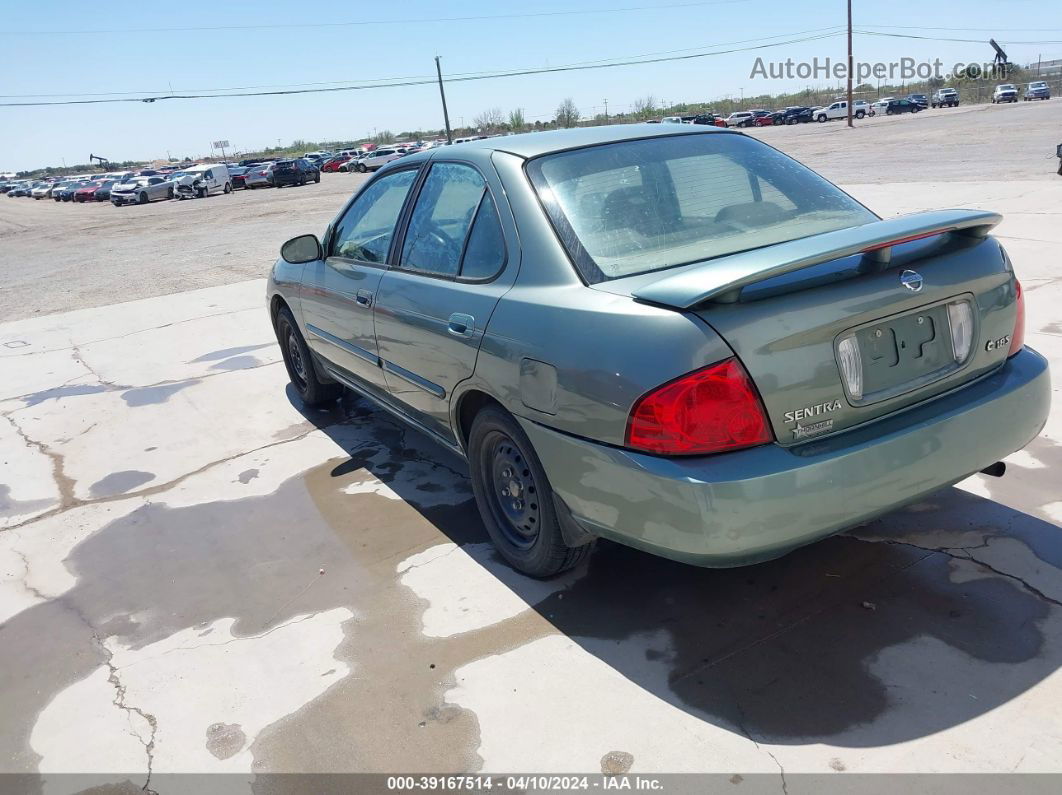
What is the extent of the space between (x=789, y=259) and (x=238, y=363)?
5.80 m

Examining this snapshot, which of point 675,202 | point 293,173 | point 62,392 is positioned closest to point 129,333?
point 62,392

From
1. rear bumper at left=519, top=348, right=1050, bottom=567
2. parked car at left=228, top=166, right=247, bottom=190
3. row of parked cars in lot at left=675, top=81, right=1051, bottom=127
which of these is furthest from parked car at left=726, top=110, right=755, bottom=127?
rear bumper at left=519, top=348, right=1050, bottom=567

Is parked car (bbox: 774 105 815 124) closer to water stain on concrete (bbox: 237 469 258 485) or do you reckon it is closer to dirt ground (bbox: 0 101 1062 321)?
dirt ground (bbox: 0 101 1062 321)

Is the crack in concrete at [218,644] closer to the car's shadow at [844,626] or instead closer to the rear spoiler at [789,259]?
the car's shadow at [844,626]

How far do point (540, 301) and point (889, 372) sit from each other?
3.81 ft

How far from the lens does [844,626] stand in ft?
9.53

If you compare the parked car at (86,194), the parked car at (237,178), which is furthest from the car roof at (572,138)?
the parked car at (86,194)

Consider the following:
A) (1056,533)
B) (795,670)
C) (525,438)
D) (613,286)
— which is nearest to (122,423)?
(525,438)

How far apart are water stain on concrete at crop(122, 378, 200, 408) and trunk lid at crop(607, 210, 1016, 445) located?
484 centimetres

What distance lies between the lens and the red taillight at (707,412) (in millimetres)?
2451

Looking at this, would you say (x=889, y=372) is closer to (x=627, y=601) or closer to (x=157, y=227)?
(x=627, y=601)

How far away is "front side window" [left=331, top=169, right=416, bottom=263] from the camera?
423 cm

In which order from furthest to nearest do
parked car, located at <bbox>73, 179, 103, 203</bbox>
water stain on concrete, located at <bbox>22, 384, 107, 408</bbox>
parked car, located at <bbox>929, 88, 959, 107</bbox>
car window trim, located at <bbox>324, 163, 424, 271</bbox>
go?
parked car, located at <bbox>929, 88, 959, 107</bbox> → parked car, located at <bbox>73, 179, 103, 203</bbox> → water stain on concrete, located at <bbox>22, 384, 107, 408</bbox> → car window trim, located at <bbox>324, 163, 424, 271</bbox>

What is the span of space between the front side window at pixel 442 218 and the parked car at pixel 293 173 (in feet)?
140
